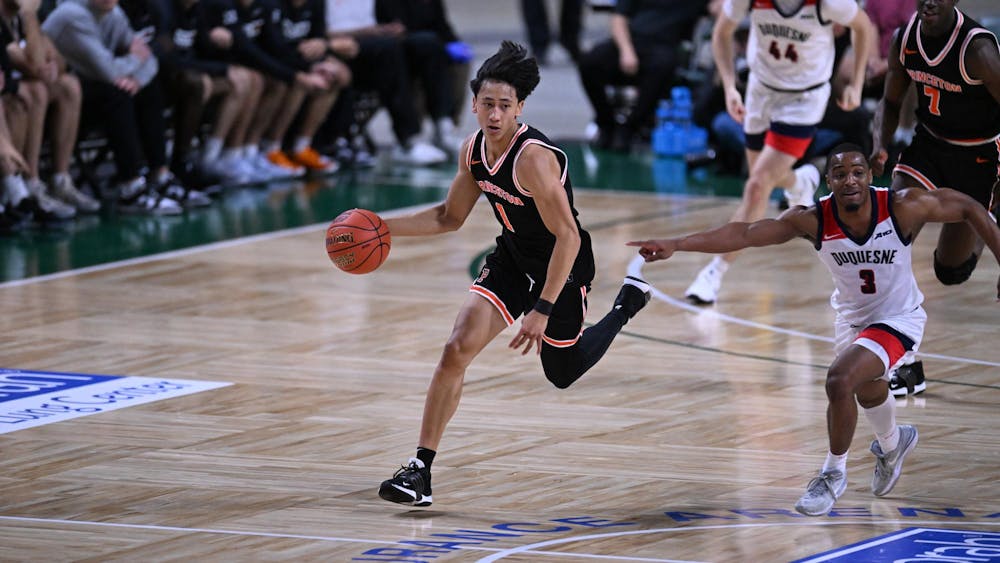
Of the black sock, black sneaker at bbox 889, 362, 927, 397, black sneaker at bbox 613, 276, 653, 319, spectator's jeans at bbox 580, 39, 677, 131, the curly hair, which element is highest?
the curly hair

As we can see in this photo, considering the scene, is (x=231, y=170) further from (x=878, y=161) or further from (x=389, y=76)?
(x=878, y=161)

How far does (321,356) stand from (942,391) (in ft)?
9.27

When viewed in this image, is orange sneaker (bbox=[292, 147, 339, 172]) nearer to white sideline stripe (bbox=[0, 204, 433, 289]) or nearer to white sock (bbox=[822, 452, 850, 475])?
white sideline stripe (bbox=[0, 204, 433, 289])

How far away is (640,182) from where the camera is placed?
1389 centimetres

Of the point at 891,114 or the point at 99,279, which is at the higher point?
the point at 891,114

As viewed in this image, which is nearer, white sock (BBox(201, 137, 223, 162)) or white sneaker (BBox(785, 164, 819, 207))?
white sneaker (BBox(785, 164, 819, 207))

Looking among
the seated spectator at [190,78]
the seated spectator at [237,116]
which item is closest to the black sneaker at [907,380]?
the seated spectator at [190,78]

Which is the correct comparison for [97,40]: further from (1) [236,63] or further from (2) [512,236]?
(2) [512,236]

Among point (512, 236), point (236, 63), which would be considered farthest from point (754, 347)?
point (236, 63)

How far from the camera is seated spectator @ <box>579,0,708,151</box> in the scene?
595 inches

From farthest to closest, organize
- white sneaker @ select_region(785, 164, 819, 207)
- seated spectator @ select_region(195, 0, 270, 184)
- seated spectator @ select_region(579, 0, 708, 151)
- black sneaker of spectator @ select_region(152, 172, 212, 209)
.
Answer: seated spectator @ select_region(579, 0, 708, 151) → seated spectator @ select_region(195, 0, 270, 184) → black sneaker of spectator @ select_region(152, 172, 212, 209) → white sneaker @ select_region(785, 164, 819, 207)

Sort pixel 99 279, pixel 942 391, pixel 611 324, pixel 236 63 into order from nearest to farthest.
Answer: pixel 611 324, pixel 942 391, pixel 99 279, pixel 236 63

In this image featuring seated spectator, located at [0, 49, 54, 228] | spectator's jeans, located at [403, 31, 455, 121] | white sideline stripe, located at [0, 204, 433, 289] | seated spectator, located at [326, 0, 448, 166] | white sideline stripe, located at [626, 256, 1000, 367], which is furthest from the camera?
spectator's jeans, located at [403, 31, 455, 121]

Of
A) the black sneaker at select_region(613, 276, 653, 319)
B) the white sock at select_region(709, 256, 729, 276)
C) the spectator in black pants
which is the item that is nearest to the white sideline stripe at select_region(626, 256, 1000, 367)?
the white sock at select_region(709, 256, 729, 276)
